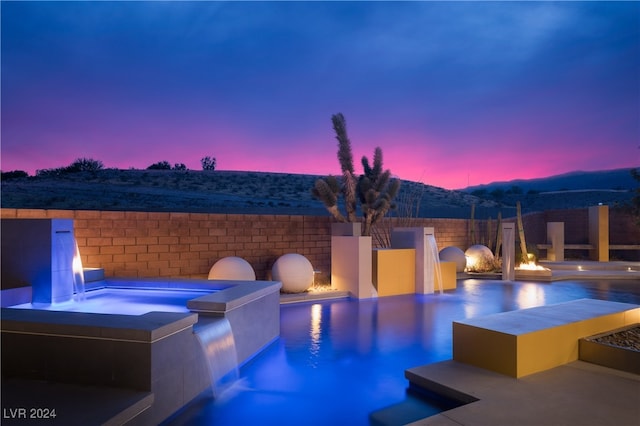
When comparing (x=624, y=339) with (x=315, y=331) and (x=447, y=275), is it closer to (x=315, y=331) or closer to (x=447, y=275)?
(x=315, y=331)

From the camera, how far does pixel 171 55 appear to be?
1308cm

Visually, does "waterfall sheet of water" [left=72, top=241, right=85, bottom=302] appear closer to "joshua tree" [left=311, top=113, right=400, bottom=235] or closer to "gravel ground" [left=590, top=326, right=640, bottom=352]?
"joshua tree" [left=311, top=113, right=400, bottom=235]

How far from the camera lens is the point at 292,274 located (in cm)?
859

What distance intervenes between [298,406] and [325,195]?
6607mm

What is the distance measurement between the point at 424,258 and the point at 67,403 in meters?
7.85

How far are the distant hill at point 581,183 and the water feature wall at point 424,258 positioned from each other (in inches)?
1349

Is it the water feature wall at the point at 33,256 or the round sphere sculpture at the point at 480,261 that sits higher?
the water feature wall at the point at 33,256

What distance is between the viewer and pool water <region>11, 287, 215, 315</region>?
17.4ft

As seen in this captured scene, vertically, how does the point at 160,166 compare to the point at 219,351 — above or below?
above

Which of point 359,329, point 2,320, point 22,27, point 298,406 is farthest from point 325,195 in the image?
point 22,27

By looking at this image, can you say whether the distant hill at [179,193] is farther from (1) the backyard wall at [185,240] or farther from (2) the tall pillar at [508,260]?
(1) the backyard wall at [185,240]

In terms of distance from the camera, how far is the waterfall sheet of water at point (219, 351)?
3934 mm

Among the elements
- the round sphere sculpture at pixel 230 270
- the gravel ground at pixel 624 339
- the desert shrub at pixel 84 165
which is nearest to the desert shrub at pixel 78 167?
the desert shrub at pixel 84 165

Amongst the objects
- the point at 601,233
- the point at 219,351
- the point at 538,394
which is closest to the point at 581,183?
the point at 601,233
